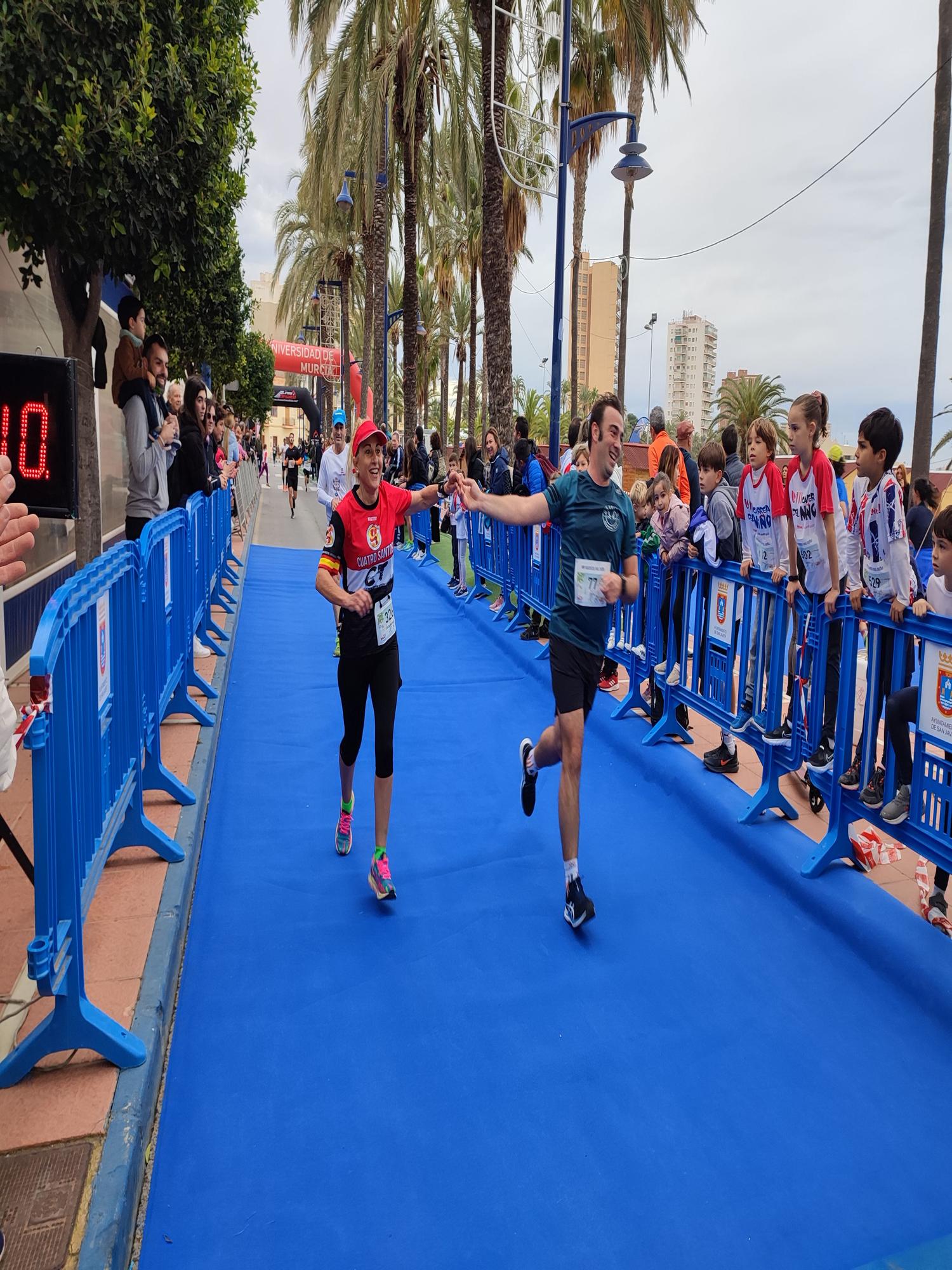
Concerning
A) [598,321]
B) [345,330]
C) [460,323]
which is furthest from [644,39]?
[598,321]

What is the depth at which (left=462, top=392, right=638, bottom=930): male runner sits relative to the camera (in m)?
4.15

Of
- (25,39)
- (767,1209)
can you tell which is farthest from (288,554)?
(767,1209)

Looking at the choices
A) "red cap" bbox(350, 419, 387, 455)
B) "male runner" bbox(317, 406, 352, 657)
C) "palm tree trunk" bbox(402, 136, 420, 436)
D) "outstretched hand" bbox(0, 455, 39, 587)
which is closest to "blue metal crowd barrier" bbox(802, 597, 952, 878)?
"red cap" bbox(350, 419, 387, 455)

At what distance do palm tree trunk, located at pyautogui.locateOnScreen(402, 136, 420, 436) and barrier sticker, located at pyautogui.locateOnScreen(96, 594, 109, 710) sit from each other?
20152 millimetres

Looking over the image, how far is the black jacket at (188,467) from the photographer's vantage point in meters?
8.74

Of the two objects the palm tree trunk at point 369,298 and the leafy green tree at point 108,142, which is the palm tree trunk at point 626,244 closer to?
the palm tree trunk at point 369,298

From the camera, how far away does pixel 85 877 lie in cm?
301

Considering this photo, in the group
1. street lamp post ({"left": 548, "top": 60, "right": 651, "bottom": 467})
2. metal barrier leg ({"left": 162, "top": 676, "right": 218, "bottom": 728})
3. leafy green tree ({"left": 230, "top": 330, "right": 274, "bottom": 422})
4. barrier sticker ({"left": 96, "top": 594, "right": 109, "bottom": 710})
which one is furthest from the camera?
leafy green tree ({"left": 230, "top": 330, "right": 274, "bottom": 422})

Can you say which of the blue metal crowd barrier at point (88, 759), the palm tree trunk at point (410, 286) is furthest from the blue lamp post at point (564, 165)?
the palm tree trunk at point (410, 286)

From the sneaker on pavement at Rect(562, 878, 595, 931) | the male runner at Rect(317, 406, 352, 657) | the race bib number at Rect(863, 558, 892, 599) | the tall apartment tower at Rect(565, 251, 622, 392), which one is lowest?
the sneaker on pavement at Rect(562, 878, 595, 931)

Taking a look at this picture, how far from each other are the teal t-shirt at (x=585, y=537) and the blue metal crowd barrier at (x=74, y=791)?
2023 millimetres

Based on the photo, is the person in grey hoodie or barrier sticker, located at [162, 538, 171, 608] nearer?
barrier sticker, located at [162, 538, 171, 608]

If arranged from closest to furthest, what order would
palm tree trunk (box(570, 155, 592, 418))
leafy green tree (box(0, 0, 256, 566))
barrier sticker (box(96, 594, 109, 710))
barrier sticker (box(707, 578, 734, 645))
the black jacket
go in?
barrier sticker (box(96, 594, 109, 710)), leafy green tree (box(0, 0, 256, 566)), barrier sticker (box(707, 578, 734, 645)), the black jacket, palm tree trunk (box(570, 155, 592, 418))

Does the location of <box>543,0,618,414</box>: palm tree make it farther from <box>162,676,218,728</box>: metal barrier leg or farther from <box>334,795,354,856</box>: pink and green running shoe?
<box>334,795,354,856</box>: pink and green running shoe
